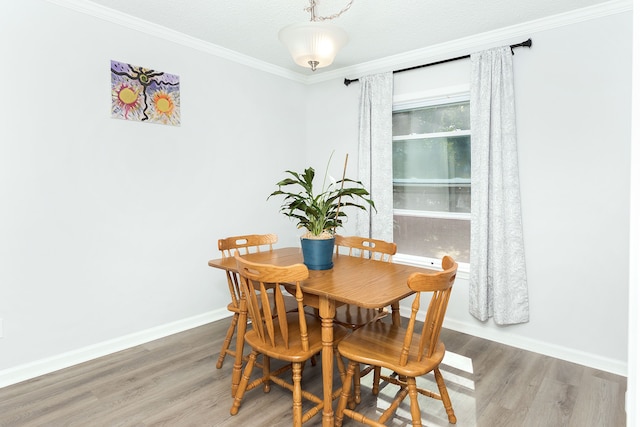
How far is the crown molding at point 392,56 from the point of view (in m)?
2.63

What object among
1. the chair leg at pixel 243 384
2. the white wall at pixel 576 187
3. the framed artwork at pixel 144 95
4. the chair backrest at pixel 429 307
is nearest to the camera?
the chair backrest at pixel 429 307

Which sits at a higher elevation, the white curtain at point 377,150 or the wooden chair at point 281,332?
the white curtain at point 377,150

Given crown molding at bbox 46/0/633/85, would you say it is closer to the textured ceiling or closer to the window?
the textured ceiling

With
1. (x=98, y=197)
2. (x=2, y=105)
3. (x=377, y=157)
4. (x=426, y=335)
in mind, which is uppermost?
(x=2, y=105)

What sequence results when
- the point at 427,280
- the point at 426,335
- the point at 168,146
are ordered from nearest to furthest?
1. the point at 427,280
2. the point at 426,335
3. the point at 168,146

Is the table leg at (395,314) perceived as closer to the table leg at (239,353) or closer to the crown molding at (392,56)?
the table leg at (239,353)

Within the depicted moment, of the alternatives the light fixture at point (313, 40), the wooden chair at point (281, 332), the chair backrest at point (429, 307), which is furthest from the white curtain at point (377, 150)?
the chair backrest at point (429, 307)

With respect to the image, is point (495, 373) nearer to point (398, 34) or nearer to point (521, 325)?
point (521, 325)

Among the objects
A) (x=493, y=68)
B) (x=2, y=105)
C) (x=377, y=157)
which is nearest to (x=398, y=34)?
(x=493, y=68)

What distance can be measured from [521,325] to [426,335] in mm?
1738

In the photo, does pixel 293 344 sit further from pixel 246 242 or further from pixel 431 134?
pixel 431 134

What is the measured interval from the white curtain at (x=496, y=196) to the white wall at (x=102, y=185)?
219 cm

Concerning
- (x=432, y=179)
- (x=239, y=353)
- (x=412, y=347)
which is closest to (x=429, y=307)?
(x=412, y=347)

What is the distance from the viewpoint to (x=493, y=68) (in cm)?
302
